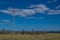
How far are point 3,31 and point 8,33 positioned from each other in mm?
260

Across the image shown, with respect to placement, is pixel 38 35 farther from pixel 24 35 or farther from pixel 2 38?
pixel 2 38

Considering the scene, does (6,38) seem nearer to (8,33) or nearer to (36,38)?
(8,33)

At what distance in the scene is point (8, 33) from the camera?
1158 cm

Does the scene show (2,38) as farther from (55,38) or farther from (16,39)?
(55,38)

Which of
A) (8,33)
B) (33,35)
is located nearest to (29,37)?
(33,35)

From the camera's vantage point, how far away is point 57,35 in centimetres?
1166

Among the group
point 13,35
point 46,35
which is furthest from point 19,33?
point 46,35

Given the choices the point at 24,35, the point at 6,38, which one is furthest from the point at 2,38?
the point at 24,35

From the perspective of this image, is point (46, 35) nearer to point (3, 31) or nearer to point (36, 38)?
point (36, 38)

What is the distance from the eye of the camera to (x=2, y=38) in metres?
11.7

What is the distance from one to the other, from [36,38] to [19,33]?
853 mm

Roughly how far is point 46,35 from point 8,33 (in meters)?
1.84

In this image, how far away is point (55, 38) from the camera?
38.7 feet

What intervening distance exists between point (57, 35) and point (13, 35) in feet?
6.92
